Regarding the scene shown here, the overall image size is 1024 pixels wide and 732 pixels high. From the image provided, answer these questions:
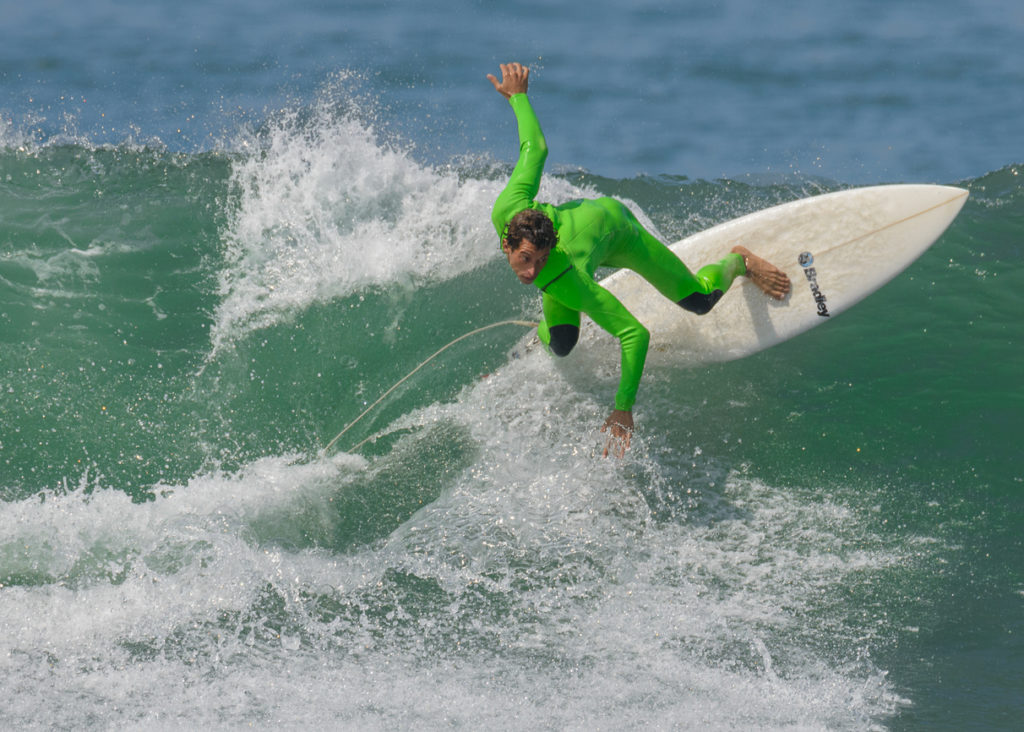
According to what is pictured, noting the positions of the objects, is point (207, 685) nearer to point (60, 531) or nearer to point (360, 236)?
point (60, 531)

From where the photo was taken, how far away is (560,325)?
5.11m

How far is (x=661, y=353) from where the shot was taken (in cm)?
603

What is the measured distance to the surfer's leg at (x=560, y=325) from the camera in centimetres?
506

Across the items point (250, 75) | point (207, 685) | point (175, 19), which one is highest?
point (175, 19)

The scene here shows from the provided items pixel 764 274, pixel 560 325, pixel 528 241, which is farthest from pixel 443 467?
pixel 764 274

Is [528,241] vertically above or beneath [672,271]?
above

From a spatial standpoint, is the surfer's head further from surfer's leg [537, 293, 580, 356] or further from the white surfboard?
the white surfboard

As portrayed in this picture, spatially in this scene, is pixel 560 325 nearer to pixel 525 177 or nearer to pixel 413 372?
pixel 525 177

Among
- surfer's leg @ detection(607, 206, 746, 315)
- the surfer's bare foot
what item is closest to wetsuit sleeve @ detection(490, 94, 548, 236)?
surfer's leg @ detection(607, 206, 746, 315)

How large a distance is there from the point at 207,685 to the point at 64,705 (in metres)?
0.63

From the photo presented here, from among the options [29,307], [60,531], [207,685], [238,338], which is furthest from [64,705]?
[29,307]

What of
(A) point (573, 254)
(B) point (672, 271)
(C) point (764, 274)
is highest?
(A) point (573, 254)

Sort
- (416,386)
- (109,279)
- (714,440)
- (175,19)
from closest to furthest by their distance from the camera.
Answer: (714,440), (416,386), (109,279), (175,19)

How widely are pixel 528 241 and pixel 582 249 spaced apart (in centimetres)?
56
